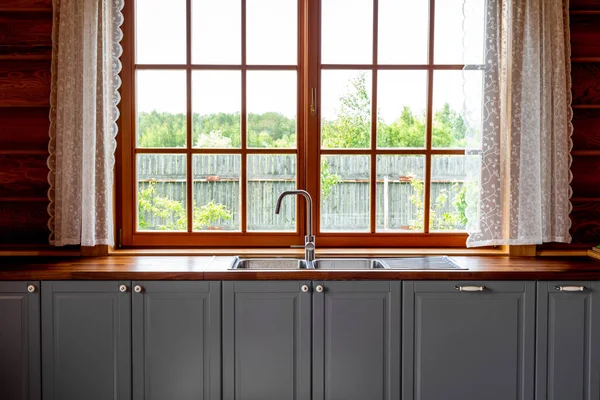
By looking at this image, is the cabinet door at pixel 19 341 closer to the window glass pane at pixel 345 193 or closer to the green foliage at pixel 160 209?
the green foliage at pixel 160 209

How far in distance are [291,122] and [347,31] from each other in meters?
0.59

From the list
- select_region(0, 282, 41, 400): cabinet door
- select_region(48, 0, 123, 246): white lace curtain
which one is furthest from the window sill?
select_region(0, 282, 41, 400): cabinet door

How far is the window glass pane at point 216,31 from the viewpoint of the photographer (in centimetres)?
319

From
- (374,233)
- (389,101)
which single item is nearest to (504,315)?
(374,233)

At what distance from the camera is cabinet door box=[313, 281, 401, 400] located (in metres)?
2.63

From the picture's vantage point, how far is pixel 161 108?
3.22m

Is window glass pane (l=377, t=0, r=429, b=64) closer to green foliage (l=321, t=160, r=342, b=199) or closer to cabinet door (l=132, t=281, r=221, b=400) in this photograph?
green foliage (l=321, t=160, r=342, b=199)

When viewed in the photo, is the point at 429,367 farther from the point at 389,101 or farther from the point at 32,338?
the point at 32,338

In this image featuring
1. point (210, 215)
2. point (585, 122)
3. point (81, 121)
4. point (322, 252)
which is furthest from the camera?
point (210, 215)

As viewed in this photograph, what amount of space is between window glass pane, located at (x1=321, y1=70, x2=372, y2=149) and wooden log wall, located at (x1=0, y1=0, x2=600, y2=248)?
1097 mm

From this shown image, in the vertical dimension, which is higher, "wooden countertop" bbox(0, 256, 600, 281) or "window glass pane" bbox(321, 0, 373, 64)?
"window glass pane" bbox(321, 0, 373, 64)

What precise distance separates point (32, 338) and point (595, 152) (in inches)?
116

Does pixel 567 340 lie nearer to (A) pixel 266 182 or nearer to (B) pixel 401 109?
(B) pixel 401 109

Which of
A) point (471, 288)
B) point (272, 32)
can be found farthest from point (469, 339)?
point (272, 32)
